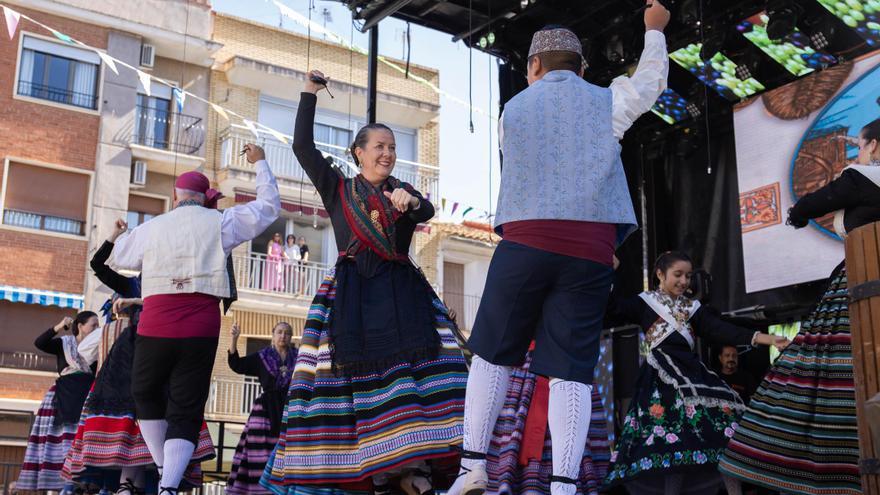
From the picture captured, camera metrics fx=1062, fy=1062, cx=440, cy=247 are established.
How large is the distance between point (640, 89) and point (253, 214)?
234 centimetres

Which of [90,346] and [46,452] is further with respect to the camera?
[46,452]

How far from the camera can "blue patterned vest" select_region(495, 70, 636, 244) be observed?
341 cm

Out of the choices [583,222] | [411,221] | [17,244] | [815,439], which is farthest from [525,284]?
[17,244]

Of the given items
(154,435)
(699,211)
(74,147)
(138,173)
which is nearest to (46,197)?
(74,147)

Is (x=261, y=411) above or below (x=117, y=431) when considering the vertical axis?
above

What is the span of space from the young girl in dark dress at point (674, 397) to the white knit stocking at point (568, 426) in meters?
1.89

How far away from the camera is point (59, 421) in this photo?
25.8 ft

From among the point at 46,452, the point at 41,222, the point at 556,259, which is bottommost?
the point at 46,452

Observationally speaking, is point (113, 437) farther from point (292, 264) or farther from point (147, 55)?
point (292, 264)

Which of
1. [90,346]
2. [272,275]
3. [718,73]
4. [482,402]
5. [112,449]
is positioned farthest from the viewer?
[272,275]

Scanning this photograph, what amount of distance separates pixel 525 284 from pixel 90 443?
366cm

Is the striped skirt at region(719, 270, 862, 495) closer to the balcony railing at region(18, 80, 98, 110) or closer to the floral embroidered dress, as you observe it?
the floral embroidered dress

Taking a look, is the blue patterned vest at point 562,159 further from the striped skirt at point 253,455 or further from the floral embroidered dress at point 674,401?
the striped skirt at point 253,455

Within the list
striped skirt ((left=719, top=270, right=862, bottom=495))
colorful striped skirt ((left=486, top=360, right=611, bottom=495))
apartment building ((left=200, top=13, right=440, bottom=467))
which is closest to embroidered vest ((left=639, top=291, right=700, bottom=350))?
colorful striped skirt ((left=486, top=360, right=611, bottom=495))
